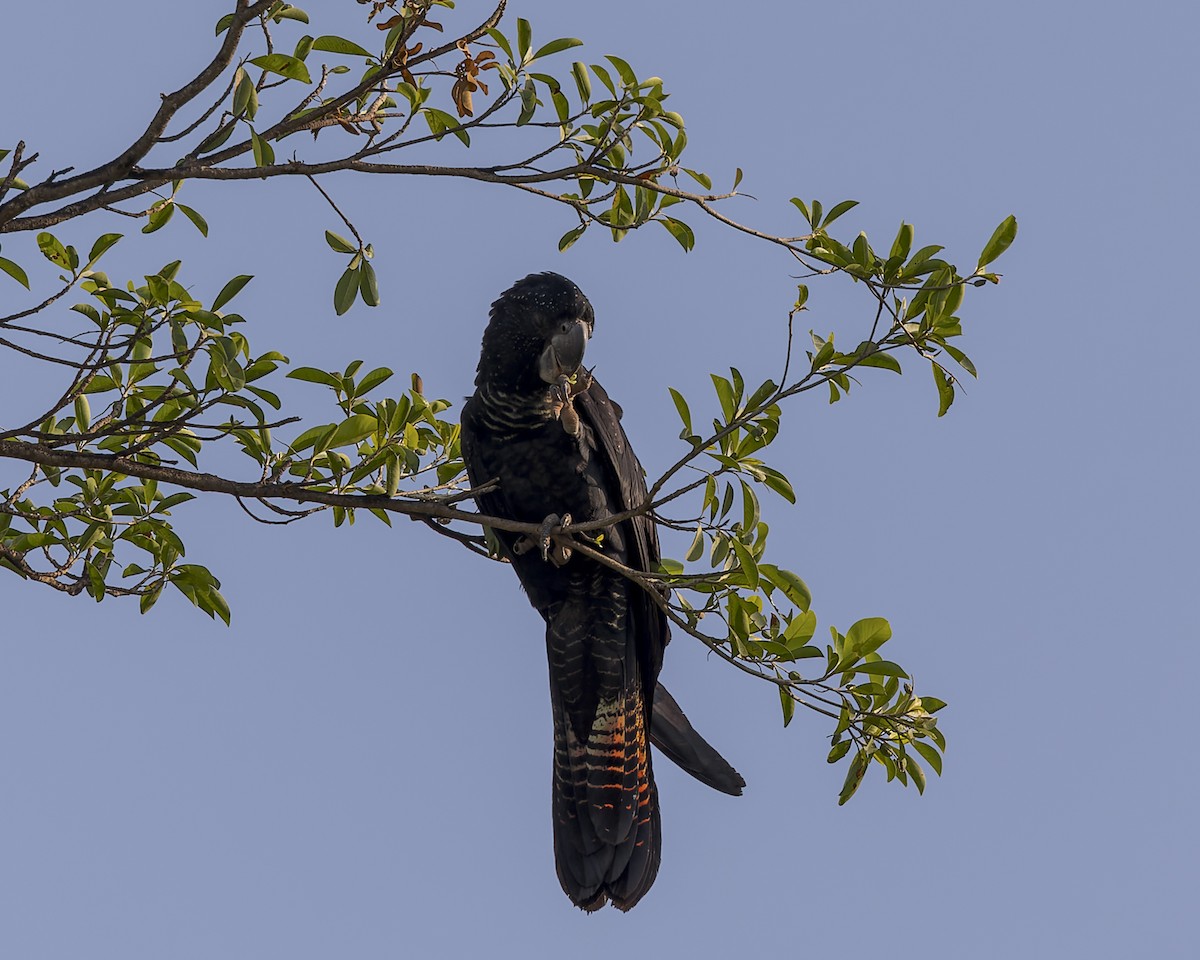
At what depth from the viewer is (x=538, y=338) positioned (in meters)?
5.43

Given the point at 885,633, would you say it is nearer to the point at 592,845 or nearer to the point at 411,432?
the point at 411,432

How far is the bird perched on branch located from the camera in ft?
17.7

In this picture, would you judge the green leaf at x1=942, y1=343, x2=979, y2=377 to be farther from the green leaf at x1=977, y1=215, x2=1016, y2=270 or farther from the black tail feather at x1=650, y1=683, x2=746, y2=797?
the black tail feather at x1=650, y1=683, x2=746, y2=797

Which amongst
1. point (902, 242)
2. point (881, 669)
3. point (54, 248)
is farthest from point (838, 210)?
point (54, 248)

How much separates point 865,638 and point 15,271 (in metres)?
2.61

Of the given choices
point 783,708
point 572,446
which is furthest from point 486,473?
point 783,708

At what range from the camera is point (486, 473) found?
543cm

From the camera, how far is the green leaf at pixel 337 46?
12.3 ft

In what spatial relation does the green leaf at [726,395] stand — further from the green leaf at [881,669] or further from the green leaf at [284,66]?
the green leaf at [284,66]

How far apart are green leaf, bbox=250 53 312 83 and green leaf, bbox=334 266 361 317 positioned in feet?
2.06

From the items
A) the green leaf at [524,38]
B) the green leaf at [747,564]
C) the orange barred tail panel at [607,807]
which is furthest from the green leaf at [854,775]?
the green leaf at [524,38]

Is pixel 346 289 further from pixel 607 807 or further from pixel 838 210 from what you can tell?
pixel 607 807

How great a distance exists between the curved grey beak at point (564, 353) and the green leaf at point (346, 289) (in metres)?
1.40

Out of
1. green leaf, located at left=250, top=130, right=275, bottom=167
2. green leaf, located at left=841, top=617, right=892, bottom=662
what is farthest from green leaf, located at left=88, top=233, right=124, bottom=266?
green leaf, located at left=841, top=617, right=892, bottom=662
